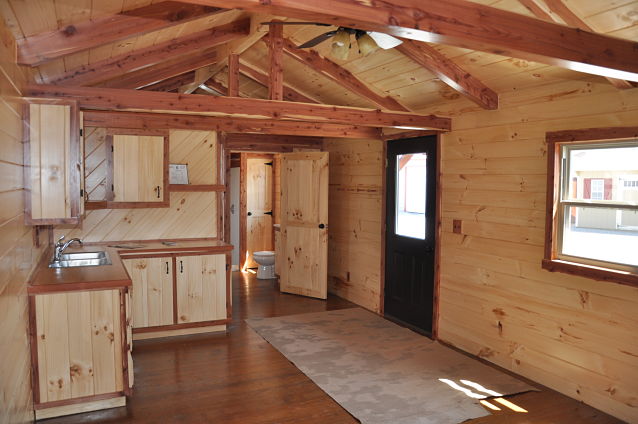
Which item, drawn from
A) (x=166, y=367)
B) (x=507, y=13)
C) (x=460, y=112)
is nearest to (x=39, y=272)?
(x=166, y=367)

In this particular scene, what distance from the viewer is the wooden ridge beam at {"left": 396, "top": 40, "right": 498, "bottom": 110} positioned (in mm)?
3982

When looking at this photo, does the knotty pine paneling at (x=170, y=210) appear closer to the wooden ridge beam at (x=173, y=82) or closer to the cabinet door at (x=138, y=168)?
the cabinet door at (x=138, y=168)

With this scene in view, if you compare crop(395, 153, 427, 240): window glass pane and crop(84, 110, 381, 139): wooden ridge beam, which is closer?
crop(84, 110, 381, 139): wooden ridge beam

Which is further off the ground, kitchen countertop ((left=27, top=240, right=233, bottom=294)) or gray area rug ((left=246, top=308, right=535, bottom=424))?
kitchen countertop ((left=27, top=240, right=233, bottom=294))

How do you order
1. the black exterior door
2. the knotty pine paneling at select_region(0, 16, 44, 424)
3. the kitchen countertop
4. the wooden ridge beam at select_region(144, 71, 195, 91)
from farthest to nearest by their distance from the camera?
the wooden ridge beam at select_region(144, 71, 195, 91) < the black exterior door < the kitchen countertop < the knotty pine paneling at select_region(0, 16, 44, 424)

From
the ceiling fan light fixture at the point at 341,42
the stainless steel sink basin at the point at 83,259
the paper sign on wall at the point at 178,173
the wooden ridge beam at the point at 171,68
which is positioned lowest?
the stainless steel sink basin at the point at 83,259

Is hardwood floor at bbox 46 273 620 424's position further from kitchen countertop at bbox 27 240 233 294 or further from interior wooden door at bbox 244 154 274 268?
interior wooden door at bbox 244 154 274 268

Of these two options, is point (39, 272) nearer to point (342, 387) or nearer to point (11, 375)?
point (11, 375)

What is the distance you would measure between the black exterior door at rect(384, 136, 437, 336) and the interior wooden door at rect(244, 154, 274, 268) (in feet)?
10.6

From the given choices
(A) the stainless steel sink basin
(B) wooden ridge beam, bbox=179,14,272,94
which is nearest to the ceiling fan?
(B) wooden ridge beam, bbox=179,14,272,94

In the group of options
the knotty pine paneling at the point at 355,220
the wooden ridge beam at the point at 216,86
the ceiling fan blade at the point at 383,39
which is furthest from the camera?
the wooden ridge beam at the point at 216,86

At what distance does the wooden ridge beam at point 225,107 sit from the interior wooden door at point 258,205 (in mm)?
4064

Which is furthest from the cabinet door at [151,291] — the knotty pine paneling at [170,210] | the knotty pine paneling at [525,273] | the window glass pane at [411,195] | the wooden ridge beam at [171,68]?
the knotty pine paneling at [525,273]

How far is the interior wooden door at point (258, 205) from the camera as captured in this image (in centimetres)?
848
